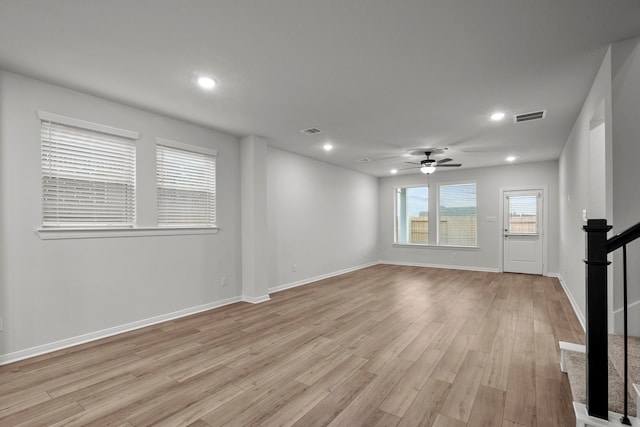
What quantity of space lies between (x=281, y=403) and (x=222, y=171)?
3575 mm

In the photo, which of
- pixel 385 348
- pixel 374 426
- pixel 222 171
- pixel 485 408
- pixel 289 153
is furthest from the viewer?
pixel 289 153

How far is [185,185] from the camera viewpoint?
434cm

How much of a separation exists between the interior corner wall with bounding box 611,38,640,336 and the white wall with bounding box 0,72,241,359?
457 cm

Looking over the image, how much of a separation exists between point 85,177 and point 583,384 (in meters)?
4.74

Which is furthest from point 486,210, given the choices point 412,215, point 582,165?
point 582,165

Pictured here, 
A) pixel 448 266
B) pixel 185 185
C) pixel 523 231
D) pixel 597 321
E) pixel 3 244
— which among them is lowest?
pixel 448 266

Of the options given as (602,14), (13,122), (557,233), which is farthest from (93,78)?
(557,233)

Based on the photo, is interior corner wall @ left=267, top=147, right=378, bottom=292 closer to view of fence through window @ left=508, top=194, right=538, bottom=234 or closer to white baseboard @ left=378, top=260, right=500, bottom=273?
white baseboard @ left=378, top=260, right=500, bottom=273

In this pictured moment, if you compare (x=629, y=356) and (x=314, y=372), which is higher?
(x=629, y=356)

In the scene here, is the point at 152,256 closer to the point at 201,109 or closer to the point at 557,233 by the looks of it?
the point at 201,109

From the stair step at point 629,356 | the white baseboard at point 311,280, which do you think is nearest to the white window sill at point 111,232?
the white baseboard at point 311,280

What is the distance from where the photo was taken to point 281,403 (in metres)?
2.20

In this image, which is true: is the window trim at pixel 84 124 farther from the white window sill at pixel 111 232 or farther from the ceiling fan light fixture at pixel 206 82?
the ceiling fan light fixture at pixel 206 82

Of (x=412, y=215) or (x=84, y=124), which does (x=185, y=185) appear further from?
(x=412, y=215)
